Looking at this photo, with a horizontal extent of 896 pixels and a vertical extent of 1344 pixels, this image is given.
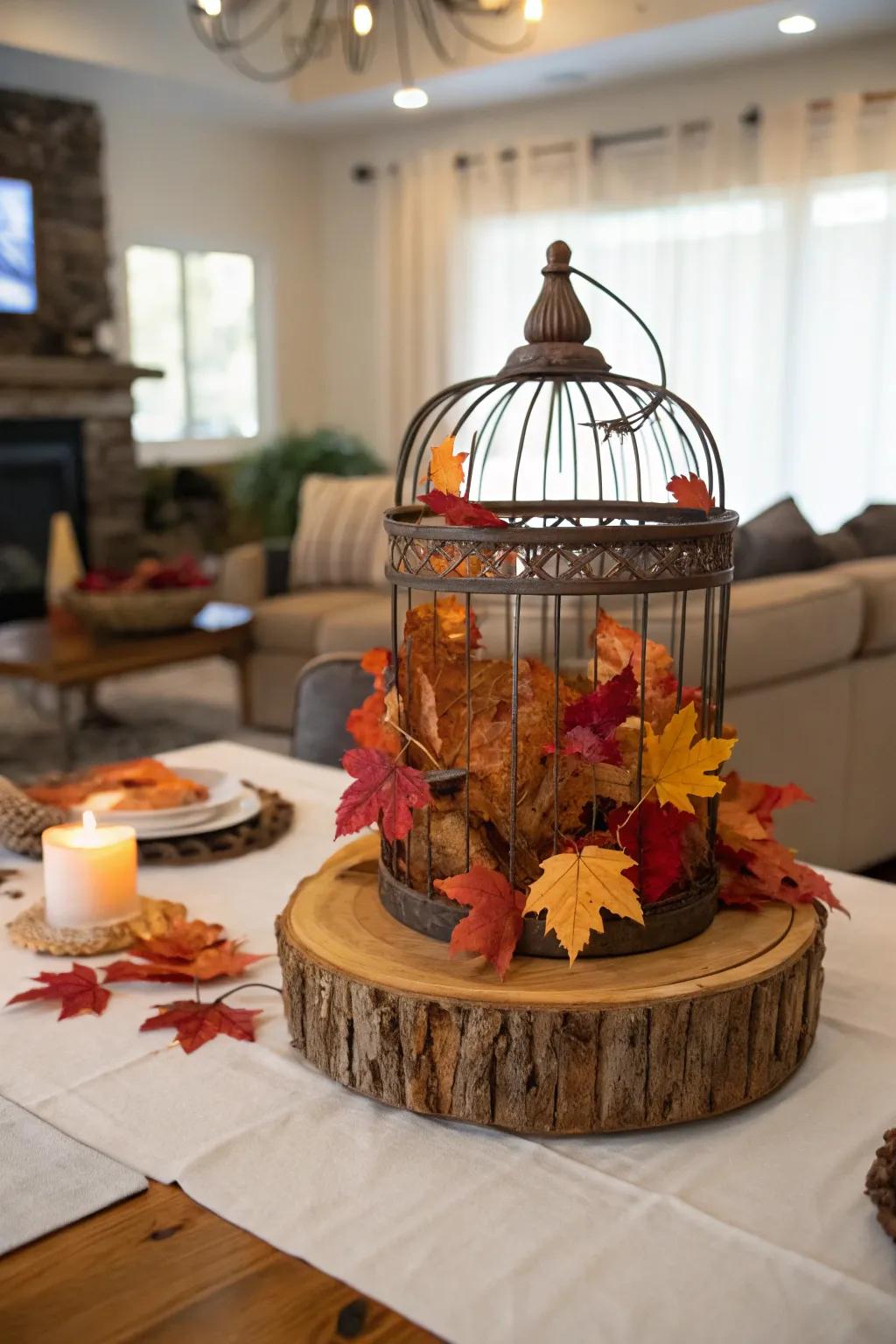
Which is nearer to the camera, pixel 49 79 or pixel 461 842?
pixel 461 842

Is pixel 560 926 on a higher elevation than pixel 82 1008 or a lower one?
higher

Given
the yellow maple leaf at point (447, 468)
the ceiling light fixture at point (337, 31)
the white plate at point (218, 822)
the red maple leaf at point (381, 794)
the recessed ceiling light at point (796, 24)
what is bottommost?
the white plate at point (218, 822)

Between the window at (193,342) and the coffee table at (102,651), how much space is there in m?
2.45

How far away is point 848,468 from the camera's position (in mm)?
5328

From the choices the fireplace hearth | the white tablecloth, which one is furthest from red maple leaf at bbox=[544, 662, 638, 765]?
the fireplace hearth

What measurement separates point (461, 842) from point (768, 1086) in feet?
0.87

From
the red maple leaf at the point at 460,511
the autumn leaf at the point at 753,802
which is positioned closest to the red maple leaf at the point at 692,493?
the red maple leaf at the point at 460,511

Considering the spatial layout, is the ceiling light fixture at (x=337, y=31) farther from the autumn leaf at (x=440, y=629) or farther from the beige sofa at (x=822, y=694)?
the autumn leaf at (x=440, y=629)

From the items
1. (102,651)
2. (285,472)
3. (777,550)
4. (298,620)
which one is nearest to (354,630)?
(298,620)

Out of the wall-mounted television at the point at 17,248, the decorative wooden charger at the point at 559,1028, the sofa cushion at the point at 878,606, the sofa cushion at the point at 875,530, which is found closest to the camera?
the decorative wooden charger at the point at 559,1028

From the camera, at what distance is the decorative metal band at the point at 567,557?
32.0 inches

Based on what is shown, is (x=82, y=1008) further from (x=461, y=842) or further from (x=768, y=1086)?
(x=768, y=1086)

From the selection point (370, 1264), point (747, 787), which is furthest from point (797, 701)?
point (370, 1264)

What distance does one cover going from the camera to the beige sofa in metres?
2.56
